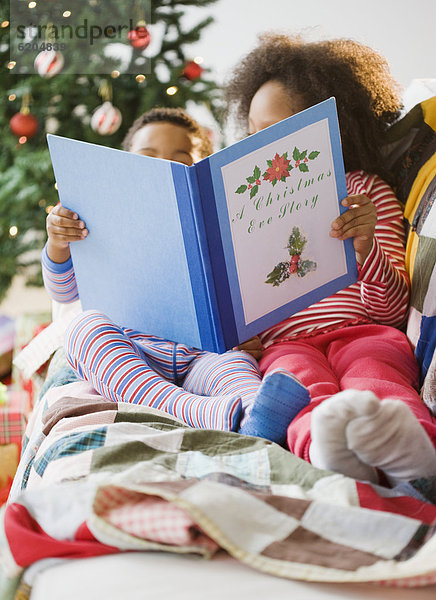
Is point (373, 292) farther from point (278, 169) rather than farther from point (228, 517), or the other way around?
point (228, 517)

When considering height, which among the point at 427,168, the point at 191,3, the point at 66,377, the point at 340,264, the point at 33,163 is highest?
the point at 191,3

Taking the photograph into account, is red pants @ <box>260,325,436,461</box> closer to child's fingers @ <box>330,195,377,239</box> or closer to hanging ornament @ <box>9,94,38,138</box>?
child's fingers @ <box>330,195,377,239</box>

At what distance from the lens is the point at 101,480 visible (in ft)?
2.10

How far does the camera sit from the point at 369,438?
0.60 m

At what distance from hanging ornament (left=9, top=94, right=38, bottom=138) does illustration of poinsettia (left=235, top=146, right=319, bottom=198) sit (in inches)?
50.6

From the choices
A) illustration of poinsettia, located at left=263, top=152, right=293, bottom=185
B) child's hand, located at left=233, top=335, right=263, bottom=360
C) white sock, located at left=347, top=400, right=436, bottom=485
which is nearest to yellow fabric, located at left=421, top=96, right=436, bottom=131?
illustration of poinsettia, located at left=263, top=152, right=293, bottom=185

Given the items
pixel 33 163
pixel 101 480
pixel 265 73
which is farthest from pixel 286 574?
pixel 33 163

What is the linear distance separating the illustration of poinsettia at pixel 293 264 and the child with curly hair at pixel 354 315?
0.07m

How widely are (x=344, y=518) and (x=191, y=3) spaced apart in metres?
1.90

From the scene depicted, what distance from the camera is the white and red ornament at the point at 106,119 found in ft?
6.39

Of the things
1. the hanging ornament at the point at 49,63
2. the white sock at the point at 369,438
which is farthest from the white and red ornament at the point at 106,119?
the white sock at the point at 369,438

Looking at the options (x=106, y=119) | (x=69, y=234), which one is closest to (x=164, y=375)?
(x=69, y=234)

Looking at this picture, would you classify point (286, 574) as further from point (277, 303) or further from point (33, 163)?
point (33, 163)

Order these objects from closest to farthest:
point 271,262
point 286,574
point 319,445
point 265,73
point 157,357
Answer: point 286,574 < point 319,445 < point 271,262 < point 157,357 < point 265,73
